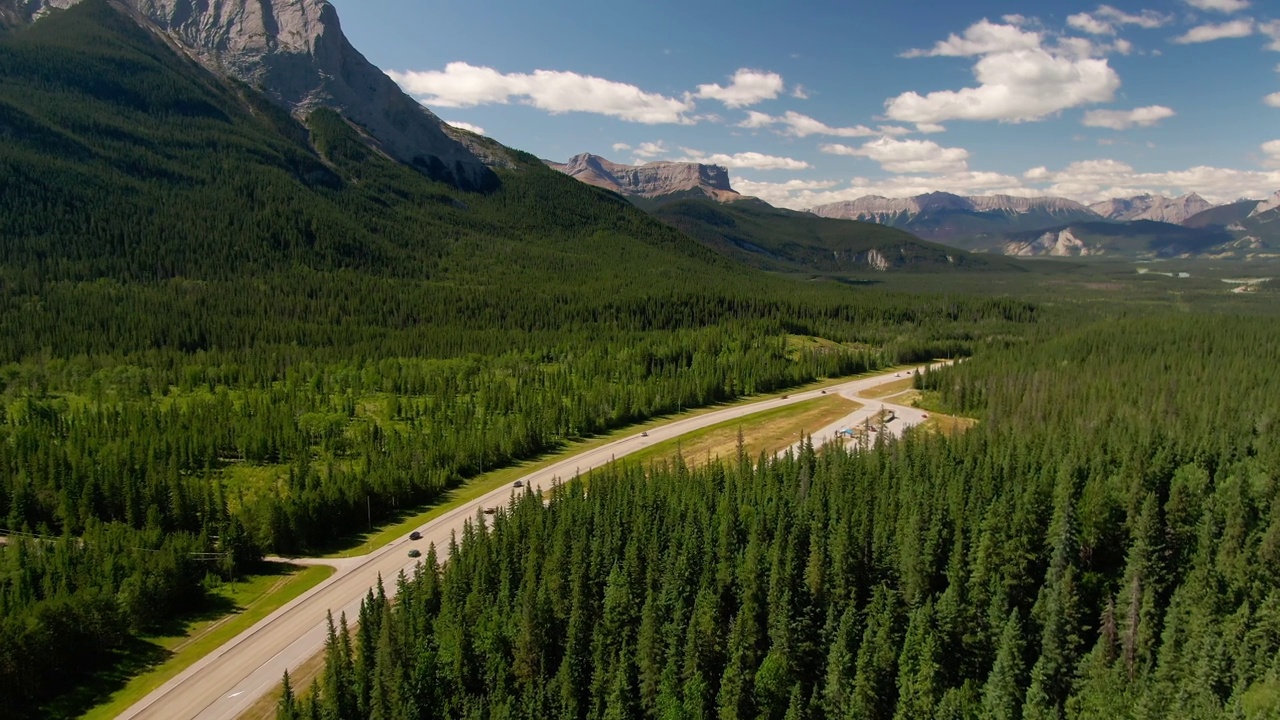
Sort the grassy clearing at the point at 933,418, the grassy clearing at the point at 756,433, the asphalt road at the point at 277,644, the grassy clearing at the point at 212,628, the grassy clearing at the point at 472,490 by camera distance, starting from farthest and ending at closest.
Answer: the grassy clearing at the point at 933,418, the grassy clearing at the point at 756,433, the grassy clearing at the point at 472,490, the grassy clearing at the point at 212,628, the asphalt road at the point at 277,644

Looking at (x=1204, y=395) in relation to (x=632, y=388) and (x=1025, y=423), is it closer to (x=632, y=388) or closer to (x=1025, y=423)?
(x=1025, y=423)

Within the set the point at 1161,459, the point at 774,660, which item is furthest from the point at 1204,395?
the point at 774,660

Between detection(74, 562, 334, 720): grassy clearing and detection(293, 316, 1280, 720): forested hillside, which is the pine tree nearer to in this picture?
detection(293, 316, 1280, 720): forested hillside

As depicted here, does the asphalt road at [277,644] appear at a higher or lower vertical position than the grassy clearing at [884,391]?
lower

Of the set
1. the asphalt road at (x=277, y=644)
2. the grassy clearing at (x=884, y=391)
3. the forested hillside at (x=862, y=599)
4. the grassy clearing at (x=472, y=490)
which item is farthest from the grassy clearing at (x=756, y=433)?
the asphalt road at (x=277, y=644)

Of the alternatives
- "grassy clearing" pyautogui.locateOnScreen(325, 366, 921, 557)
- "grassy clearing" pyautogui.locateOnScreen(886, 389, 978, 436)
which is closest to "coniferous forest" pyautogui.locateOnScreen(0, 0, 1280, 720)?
"grassy clearing" pyautogui.locateOnScreen(325, 366, 921, 557)

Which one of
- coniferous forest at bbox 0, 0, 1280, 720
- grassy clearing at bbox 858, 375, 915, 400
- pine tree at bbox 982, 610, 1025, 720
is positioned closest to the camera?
pine tree at bbox 982, 610, 1025, 720

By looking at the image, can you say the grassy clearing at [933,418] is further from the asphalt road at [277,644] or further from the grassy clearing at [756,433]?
the asphalt road at [277,644]
